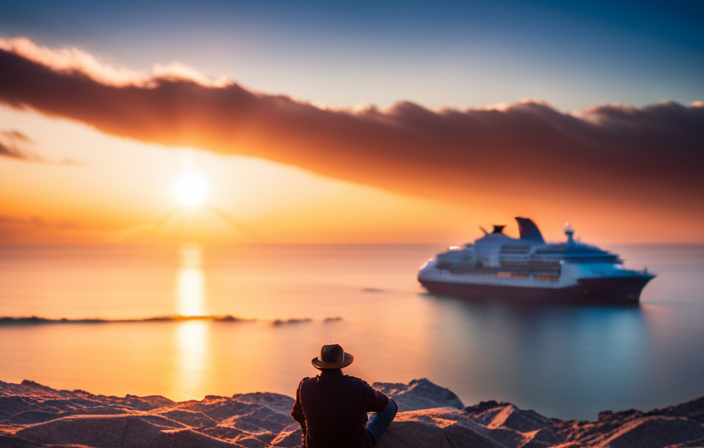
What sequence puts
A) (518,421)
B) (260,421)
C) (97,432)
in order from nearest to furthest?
(97,432) → (260,421) → (518,421)

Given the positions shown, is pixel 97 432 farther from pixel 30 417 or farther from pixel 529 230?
pixel 529 230

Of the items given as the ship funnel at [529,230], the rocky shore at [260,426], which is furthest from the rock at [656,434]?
the ship funnel at [529,230]

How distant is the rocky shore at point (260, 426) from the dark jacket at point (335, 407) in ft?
5.14

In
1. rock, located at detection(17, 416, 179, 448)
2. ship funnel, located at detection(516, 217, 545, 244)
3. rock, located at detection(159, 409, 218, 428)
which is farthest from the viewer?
ship funnel, located at detection(516, 217, 545, 244)

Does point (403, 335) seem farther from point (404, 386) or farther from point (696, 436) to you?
point (696, 436)

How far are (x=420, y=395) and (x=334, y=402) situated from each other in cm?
943

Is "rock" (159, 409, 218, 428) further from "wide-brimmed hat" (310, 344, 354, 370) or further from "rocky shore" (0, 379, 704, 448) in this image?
"wide-brimmed hat" (310, 344, 354, 370)

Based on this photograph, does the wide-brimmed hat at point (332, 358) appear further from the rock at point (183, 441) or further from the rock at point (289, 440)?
the rock at point (289, 440)

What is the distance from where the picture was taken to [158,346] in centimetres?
2942

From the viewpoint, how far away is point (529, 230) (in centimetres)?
6781

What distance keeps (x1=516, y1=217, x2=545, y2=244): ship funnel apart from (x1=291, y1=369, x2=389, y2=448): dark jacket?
66052 mm

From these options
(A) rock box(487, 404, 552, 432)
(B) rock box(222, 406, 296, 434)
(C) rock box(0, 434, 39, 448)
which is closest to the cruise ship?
(A) rock box(487, 404, 552, 432)

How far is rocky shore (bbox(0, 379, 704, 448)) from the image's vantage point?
693cm

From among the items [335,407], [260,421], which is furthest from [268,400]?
[335,407]
